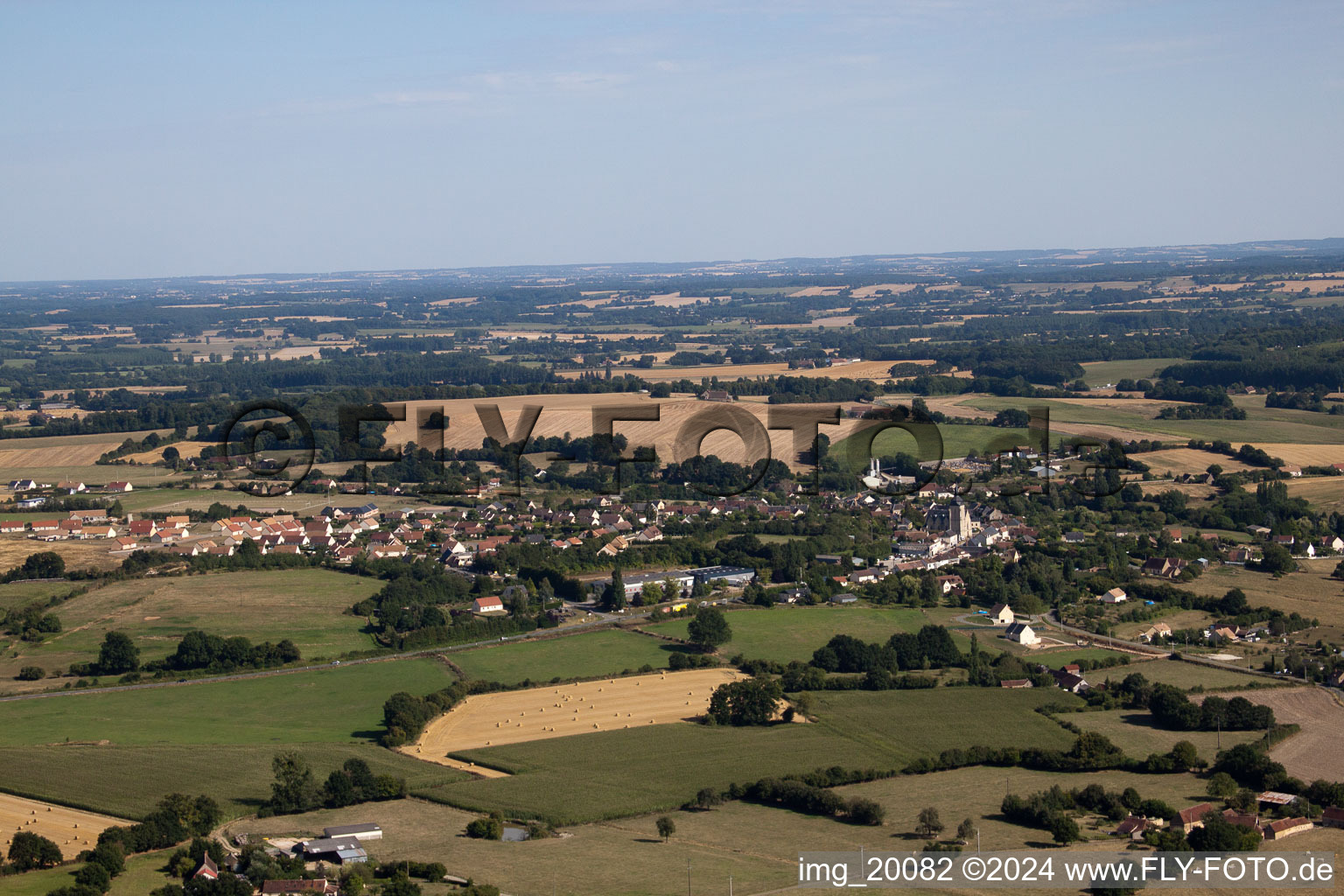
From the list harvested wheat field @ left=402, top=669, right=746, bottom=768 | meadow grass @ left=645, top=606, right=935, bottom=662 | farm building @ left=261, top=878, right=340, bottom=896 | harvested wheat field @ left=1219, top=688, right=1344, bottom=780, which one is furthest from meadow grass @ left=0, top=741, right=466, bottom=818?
harvested wheat field @ left=1219, top=688, right=1344, bottom=780

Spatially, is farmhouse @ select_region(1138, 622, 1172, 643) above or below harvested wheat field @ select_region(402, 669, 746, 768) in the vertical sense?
above

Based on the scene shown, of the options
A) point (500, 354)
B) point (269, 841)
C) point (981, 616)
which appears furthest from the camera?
point (500, 354)

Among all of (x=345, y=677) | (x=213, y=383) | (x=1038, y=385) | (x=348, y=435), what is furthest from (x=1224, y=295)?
(x=345, y=677)

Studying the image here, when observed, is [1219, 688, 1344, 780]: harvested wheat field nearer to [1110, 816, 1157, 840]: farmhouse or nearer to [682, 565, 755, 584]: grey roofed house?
[1110, 816, 1157, 840]: farmhouse

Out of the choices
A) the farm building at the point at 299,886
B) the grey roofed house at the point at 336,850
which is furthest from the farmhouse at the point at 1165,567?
the farm building at the point at 299,886

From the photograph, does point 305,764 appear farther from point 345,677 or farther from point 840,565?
point 840,565

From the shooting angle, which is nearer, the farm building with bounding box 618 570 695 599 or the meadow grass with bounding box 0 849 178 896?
the meadow grass with bounding box 0 849 178 896
